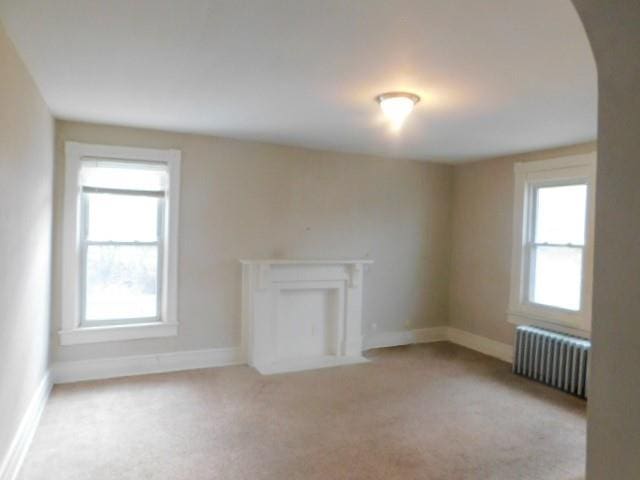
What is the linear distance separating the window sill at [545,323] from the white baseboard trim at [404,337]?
1.08 meters

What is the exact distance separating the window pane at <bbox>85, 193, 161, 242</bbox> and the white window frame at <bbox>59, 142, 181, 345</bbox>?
105 millimetres

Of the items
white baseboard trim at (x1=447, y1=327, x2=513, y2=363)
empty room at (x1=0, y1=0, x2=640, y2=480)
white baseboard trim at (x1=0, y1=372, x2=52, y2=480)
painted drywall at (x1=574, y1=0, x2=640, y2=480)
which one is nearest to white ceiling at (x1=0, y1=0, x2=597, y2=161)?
empty room at (x1=0, y1=0, x2=640, y2=480)

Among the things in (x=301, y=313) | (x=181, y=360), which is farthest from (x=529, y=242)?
(x=181, y=360)

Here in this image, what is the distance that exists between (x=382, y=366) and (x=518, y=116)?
279 centimetres

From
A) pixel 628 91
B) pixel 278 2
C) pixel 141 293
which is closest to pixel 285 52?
pixel 278 2

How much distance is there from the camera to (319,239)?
206 inches

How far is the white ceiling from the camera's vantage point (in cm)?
196

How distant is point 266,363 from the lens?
4.73 m

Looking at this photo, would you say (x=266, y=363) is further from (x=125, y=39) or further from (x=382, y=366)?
(x=125, y=39)

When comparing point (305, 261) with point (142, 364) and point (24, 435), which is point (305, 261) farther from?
point (24, 435)

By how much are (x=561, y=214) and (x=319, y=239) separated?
2.58 meters

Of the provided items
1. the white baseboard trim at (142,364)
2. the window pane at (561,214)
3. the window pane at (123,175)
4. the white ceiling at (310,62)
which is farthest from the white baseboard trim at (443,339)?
the window pane at (123,175)

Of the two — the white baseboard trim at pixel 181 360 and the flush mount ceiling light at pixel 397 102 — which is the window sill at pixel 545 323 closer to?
the white baseboard trim at pixel 181 360

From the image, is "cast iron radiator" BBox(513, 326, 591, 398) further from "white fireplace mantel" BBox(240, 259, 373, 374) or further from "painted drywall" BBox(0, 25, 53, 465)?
"painted drywall" BBox(0, 25, 53, 465)
